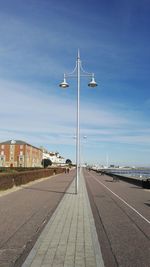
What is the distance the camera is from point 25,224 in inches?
480

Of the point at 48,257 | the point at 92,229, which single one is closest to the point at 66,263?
the point at 48,257

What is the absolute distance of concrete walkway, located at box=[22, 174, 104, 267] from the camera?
7.20 m

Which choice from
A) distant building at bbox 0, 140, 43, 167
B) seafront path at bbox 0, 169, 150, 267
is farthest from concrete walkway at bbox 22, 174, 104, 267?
distant building at bbox 0, 140, 43, 167

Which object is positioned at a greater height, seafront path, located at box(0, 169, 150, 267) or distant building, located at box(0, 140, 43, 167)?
distant building, located at box(0, 140, 43, 167)

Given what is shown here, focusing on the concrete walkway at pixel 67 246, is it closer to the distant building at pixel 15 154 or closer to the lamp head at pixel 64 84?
the lamp head at pixel 64 84

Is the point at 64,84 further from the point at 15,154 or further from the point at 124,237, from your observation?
the point at 15,154

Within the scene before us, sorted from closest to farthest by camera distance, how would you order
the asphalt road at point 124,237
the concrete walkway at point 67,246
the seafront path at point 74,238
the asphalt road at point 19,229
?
the concrete walkway at point 67,246
the seafront path at point 74,238
the asphalt road at point 124,237
the asphalt road at point 19,229

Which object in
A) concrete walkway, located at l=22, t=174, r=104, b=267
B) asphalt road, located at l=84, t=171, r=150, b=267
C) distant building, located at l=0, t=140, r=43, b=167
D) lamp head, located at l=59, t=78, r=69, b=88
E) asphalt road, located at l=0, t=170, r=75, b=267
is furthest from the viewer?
distant building, located at l=0, t=140, r=43, b=167

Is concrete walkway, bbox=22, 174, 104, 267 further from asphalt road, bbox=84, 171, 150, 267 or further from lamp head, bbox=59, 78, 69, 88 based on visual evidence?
lamp head, bbox=59, 78, 69, 88

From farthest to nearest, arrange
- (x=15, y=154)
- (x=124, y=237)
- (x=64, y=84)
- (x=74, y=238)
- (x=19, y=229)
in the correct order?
A: (x=15, y=154) → (x=64, y=84) → (x=19, y=229) → (x=124, y=237) → (x=74, y=238)

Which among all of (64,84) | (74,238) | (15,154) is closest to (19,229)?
(74,238)

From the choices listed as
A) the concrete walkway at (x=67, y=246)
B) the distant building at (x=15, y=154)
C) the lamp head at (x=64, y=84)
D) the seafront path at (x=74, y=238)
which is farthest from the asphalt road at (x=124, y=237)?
the distant building at (x=15, y=154)

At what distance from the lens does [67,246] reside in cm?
866

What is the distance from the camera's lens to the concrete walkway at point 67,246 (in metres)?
7.20
